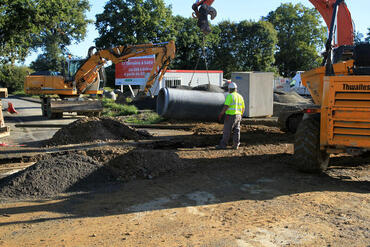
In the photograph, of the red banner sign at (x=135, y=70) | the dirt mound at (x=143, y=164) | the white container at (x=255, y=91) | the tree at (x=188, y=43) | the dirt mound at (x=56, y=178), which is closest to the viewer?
the dirt mound at (x=56, y=178)

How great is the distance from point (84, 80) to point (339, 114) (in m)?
14.3

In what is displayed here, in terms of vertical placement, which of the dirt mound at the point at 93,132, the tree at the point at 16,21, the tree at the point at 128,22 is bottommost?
the dirt mound at the point at 93,132

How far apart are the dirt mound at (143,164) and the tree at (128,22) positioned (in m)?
32.7

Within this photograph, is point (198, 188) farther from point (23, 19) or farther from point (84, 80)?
point (23, 19)

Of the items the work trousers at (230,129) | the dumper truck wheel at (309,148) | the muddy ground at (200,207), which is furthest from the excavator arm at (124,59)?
the dumper truck wheel at (309,148)

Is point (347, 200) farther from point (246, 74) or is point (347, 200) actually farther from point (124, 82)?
point (124, 82)

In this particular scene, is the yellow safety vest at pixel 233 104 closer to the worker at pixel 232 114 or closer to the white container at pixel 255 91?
the worker at pixel 232 114

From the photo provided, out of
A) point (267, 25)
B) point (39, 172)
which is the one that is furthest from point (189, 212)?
point (267, 25)

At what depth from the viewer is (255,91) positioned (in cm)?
1730

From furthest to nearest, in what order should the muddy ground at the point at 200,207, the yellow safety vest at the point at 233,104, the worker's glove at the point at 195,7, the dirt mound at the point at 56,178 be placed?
1. the worker's glove at the point at 195,7
2. the yellow safety vest at the point at 233,104
3. the dirt mound at the point at 56,178
4. the muddy ground at the point at 200,207

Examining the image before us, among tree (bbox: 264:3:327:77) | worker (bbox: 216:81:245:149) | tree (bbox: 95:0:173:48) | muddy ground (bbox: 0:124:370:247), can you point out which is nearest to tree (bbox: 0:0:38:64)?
muddy ground (bbox: 0:124:370:247)

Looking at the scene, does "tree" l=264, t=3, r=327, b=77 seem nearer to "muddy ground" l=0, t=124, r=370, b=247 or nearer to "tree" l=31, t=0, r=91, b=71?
"tree" l=31, t=0, r=91, b=71

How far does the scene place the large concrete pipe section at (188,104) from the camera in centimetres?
1177

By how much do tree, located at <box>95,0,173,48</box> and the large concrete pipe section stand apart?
27510mm
